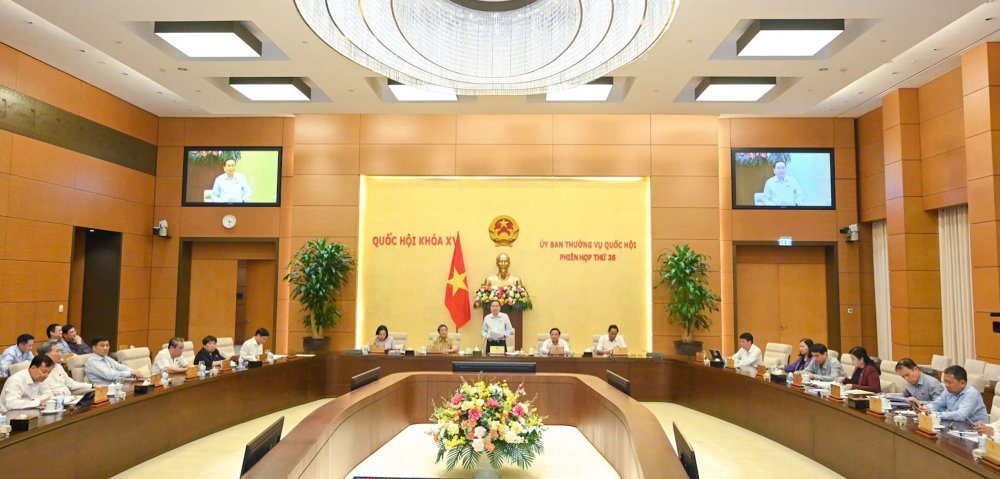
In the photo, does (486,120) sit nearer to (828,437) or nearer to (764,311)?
(764,311)

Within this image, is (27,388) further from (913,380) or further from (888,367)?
(888,367)

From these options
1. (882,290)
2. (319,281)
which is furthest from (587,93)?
(882,290)

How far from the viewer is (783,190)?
36.3 feet

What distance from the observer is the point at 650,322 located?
10.7 m

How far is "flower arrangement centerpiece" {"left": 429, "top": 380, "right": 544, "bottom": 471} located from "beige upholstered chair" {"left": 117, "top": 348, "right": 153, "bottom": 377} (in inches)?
158

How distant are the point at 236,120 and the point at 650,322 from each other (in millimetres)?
8180

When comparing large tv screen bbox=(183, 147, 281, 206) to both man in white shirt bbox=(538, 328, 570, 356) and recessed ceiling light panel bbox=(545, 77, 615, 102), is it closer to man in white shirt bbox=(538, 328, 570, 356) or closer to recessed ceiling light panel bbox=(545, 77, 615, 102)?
recessed ceiling light panel bbox=(545, 77, 615, 102)

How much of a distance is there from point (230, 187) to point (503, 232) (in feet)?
16.3

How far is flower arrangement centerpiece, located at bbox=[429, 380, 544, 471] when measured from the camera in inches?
161

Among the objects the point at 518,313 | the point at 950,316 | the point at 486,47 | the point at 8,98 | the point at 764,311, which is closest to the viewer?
the point at 486,47

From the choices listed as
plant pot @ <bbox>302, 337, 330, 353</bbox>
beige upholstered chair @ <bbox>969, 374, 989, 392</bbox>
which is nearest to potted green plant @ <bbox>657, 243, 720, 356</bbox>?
A: beige upholstered chair @ <bbox>969, 374, 989, 392</bbox>

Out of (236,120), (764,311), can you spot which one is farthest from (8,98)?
(764,311)

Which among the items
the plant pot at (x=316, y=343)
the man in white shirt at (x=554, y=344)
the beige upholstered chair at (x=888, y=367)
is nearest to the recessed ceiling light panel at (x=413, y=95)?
the man in white shirt at (x=554, y=344)

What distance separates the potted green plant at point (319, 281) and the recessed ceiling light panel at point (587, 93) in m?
4.29
